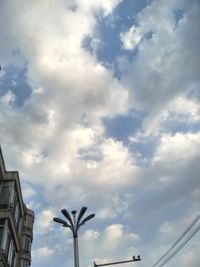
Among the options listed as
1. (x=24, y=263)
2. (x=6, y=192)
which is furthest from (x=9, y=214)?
(x=24, y=263)

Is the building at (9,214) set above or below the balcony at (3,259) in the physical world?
above

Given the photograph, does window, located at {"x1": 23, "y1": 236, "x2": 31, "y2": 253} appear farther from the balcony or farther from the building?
the balcony

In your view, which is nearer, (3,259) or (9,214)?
(3,259)

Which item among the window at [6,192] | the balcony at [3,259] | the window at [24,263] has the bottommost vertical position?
the balcony at [3,259]

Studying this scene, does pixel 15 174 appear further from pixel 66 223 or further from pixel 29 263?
pixel 29 263

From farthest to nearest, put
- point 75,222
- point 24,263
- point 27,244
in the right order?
point 27,244 < point 24,263 < point 75,222

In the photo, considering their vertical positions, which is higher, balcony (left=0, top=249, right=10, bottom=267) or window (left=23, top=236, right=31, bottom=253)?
window (left=23, top=236, right=31, bottom=253)

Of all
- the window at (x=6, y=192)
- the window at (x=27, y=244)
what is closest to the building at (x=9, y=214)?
the window at (x=6, y=192)

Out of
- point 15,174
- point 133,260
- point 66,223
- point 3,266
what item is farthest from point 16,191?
Answer: point 133,260

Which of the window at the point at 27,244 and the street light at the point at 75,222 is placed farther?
the window at the point at 27,244

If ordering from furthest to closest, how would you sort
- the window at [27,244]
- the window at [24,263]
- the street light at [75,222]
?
1. the window at [27,244]
2. the window at [24,263]
3. the street light at [75,222]

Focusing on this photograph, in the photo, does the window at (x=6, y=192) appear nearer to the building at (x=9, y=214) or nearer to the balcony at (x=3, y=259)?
the building at (x=9, y=214)

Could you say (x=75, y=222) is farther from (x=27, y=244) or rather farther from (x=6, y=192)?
(x=27, y=244)

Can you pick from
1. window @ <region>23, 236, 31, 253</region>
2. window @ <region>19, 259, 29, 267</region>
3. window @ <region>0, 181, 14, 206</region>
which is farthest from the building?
Answer: window @ <region>23, 236, 31, 253</region>
